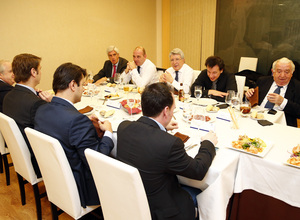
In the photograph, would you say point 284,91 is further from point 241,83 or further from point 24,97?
point 24,97

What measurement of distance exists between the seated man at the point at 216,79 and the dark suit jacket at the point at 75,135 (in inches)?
63.8

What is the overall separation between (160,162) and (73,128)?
2.02ft

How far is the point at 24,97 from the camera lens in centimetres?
207

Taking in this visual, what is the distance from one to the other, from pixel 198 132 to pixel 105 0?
4.61 m

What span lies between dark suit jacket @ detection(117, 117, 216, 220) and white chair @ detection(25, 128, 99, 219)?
39cm

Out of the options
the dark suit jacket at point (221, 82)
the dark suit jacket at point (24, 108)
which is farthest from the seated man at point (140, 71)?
the dark suit jacket at point (24, 108)

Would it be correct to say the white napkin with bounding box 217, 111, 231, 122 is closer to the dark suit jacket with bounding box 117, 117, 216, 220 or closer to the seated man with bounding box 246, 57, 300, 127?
the seated man with bounding box 246, 57, 300, 127

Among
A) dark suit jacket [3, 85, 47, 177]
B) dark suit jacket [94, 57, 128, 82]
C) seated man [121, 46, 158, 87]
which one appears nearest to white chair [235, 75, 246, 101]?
seated man [121, 46, 158, 87]

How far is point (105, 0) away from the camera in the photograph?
5500 millimetres

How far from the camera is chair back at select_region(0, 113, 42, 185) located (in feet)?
6.09

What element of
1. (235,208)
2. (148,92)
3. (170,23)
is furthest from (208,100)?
(170,23)

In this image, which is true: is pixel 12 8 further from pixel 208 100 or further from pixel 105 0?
pixel 208 100

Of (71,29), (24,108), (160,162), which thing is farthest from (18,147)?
(71,29)

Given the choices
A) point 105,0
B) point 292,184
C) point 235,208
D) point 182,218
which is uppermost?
point 105,0
